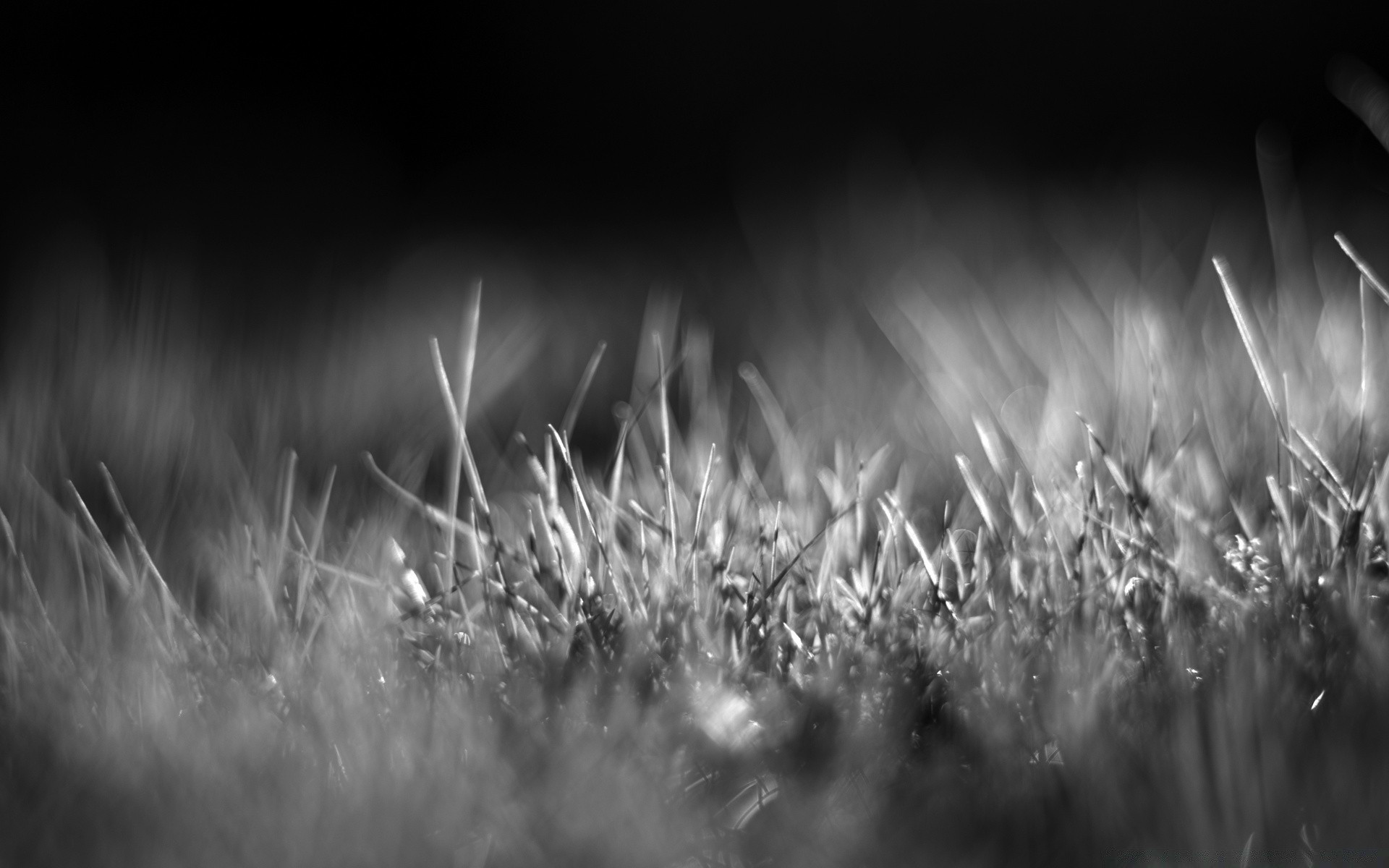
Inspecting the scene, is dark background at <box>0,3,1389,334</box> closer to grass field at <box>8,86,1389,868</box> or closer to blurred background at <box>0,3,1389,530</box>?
blurred background at <box>0,3,1389,530</box>

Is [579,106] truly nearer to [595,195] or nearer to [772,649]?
[595,195]

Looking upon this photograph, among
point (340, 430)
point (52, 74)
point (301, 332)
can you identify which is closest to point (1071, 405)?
Answer: point (340, 430)

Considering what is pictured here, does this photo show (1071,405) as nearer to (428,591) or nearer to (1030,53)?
(428,591)

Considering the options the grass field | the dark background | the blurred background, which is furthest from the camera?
the dark background

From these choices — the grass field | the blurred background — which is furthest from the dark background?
the grass field

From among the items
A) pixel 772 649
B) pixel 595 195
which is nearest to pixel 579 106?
pixel 595 195

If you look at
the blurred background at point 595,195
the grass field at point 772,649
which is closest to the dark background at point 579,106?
the blurred background at point 595,195
